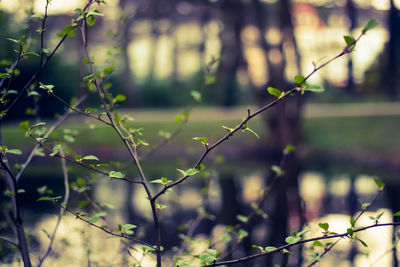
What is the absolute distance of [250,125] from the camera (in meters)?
16.0

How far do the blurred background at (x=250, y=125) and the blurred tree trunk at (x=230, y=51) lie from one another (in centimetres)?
5

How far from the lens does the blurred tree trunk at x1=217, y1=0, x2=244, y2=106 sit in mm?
13477

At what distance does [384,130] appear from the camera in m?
14.9

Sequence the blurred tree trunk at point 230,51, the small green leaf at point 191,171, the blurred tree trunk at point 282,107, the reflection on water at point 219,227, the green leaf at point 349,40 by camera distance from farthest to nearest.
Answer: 1. the blurred tree trunk at point 230,51
2. the blurred tree trunk at point 282,107
3. the reflection on water at point 219,227
4. the small green leaf at point 191,171
5. the green leaf at point 349,40

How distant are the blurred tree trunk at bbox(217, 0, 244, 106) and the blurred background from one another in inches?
1.9

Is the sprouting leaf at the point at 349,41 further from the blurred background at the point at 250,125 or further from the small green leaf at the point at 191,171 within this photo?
the small green leaf at the point at 191,171

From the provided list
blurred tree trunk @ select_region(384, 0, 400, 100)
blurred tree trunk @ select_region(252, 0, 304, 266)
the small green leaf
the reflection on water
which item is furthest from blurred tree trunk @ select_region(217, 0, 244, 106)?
the small green leaf

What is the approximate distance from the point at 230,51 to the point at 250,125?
3.93 meters

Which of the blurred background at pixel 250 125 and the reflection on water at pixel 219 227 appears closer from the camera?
the reflection on water at pixel 219 227

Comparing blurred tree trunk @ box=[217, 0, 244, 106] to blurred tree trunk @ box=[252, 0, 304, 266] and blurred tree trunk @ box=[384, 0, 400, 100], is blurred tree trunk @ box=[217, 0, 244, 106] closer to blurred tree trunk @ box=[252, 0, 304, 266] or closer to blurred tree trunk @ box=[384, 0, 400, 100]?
blurred tree trunk @ box=[252, 0, 304, 266]

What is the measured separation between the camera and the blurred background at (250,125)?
16.9 ft

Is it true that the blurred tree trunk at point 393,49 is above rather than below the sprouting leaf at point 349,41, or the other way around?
above

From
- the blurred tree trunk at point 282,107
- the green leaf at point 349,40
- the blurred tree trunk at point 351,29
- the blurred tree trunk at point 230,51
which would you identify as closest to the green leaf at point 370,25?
the green leaf at point 349,40

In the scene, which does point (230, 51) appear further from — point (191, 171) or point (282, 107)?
point (191, 171)
